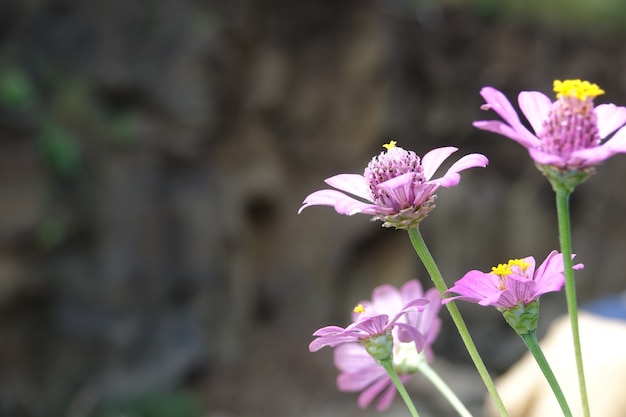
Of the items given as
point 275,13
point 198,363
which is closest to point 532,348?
point 198,363

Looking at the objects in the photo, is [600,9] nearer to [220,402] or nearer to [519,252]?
[519,252]

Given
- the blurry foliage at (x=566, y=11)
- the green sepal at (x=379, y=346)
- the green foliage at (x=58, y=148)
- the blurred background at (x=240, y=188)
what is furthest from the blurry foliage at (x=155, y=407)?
the green sepal at (x=379, y=346)

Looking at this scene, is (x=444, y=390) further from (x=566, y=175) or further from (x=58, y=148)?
(x=58, y=148)

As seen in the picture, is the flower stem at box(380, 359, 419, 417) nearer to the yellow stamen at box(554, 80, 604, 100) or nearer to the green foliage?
the yellow stamen at box(554, 80, 604, 100)

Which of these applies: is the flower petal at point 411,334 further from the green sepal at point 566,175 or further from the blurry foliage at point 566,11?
the blurry foliage at point 566,11

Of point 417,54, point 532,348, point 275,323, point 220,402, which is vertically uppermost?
point 417,54

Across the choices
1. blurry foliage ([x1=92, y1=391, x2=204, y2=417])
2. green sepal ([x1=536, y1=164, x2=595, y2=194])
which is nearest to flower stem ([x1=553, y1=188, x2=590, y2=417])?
green sepal ([x1=536, y1=164, x2=595, y2=194])
